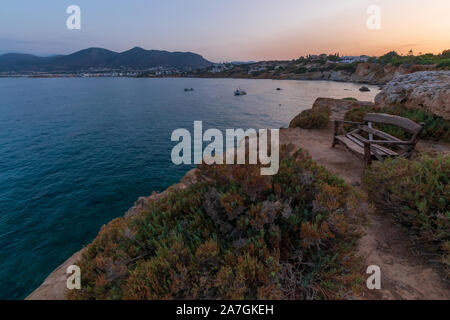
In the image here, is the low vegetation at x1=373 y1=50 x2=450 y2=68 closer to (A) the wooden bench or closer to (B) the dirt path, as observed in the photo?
(A) the wooden bench

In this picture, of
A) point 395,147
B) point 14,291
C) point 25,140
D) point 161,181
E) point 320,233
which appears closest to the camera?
point 320,233

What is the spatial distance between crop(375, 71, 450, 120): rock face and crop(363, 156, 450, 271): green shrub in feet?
20.5

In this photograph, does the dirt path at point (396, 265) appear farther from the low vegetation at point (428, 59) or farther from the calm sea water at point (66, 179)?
the low vegetation at point (428, 59)

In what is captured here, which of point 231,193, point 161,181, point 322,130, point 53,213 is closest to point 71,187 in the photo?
point 53,213

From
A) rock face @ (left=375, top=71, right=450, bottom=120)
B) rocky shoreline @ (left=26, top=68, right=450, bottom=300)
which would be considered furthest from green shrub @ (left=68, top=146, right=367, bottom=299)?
rock face @ (left=375, top=71, right=450, bottom=120)

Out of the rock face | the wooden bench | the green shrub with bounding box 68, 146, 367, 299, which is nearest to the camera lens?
the green shrub with bounding box 68, 146, 367, 299

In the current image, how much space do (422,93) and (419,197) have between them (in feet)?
26.7

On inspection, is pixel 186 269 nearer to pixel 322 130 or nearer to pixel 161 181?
pixel 161 181

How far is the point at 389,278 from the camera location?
2.54 metres

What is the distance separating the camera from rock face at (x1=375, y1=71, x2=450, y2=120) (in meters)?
7.43

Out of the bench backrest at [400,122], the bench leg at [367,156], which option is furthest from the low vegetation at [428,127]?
the bench leg at [367,156]

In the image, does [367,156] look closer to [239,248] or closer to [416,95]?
[239,248]

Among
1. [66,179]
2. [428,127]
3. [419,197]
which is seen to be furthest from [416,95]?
[66,179]
